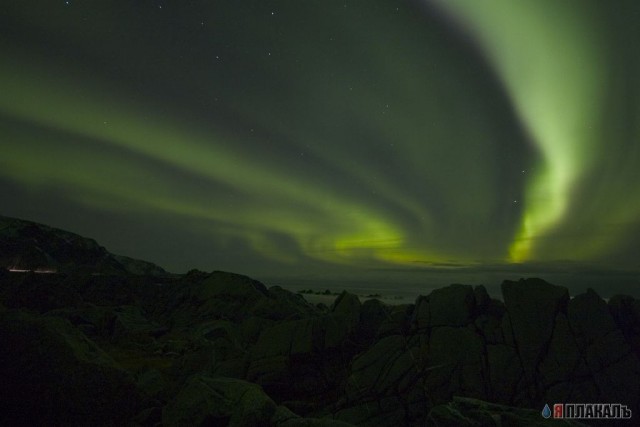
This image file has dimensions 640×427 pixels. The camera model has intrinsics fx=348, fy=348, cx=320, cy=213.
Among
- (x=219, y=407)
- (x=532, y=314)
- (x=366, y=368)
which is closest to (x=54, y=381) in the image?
(x=219, y=407)

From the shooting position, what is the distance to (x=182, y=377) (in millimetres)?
21531

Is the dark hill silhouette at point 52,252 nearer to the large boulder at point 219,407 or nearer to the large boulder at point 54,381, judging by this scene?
the large boulder at point 54,381

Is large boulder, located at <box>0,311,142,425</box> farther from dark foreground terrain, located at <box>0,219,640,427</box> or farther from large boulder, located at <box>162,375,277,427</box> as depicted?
large boulder, located at <box>162,375,277,427</box>

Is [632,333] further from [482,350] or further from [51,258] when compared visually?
[51,258]

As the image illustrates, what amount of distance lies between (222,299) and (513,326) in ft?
124

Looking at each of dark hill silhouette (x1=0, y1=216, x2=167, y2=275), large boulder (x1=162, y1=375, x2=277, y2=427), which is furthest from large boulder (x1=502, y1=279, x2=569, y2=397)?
dark hill silhouette (x1=0, y1=216, x2=167, y2=275)

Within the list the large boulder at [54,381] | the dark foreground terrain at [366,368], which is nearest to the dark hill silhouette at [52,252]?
the dark foreground terrain at [366,368]

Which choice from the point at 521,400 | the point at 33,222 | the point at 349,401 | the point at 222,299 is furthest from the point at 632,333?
the point at 33,222

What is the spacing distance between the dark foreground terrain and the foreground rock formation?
0.18 feet

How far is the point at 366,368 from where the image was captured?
19969mm

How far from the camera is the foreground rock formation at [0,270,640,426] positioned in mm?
12016

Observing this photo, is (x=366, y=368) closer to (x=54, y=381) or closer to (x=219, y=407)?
(x=219, y=407)

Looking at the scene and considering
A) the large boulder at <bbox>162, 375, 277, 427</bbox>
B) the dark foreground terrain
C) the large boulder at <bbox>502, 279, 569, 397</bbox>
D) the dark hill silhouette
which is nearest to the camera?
the large boulder at <bbox>162, 375, 277, 427</bbox>

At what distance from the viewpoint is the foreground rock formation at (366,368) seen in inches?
473
